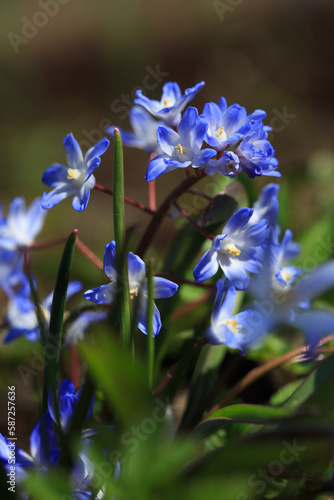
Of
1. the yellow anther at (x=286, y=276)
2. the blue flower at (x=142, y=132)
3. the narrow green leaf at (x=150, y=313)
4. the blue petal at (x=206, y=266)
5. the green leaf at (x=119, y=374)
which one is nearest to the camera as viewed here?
the green leaf at (x=119, y=374)

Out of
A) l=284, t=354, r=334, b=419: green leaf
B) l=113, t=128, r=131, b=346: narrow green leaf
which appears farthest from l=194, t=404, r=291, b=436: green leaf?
l=113, t=128, r=131, b=346: narrow green leaf

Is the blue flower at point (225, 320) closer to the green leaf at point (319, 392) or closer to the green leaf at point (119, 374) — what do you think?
the green leaf at point (319, 392)

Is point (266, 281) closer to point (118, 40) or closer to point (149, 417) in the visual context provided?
point (149, 417)

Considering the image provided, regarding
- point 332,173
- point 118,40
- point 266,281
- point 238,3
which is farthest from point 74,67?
point 266,281

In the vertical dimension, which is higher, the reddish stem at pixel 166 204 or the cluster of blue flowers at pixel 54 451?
the reddish stem at pixel 166 204

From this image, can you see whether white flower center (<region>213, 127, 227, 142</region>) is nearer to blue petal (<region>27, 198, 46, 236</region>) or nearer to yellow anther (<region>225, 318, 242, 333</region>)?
yellow anther (<region>225, 318, 242, 333</region>)

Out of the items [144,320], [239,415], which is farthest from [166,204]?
[239,415]

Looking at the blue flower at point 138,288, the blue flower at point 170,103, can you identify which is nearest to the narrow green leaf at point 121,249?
the blue flower at point 138,288

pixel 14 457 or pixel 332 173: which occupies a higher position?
pixel 14 457
